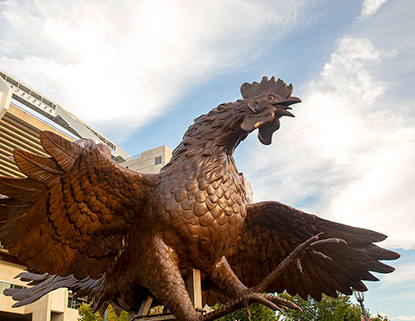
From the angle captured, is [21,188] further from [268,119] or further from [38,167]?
[268,119]

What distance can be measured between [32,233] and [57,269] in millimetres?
490

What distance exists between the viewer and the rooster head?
3.69m

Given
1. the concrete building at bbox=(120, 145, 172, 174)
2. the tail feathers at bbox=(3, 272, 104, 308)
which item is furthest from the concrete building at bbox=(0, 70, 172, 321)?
the tail feathers at bbox=(3, 272, 104, 308)

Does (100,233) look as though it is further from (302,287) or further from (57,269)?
(302,287)

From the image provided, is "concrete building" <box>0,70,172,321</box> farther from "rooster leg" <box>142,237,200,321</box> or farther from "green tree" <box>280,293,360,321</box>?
"rooster leg" <box>142,237,200,321</box>

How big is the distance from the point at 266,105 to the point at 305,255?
1.96 meters

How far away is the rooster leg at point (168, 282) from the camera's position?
327 centimetres

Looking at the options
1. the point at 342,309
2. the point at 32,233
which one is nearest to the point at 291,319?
the point at 342,309

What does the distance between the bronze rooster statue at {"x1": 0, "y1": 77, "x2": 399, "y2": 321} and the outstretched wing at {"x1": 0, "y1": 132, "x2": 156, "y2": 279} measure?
0.01 m

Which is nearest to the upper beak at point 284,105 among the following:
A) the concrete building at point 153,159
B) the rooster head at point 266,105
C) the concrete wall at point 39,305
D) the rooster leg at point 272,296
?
the rooster head at point 266,105

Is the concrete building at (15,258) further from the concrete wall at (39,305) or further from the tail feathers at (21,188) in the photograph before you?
the tail feathers at (21,188)

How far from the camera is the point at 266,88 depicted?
408cm

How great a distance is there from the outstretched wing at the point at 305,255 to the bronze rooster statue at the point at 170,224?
0.01 meters

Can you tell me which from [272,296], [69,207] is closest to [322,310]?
[272,296]
